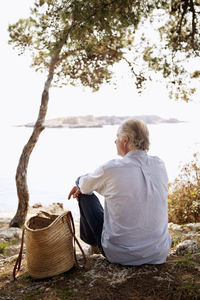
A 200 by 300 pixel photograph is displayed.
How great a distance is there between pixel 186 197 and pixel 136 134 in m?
2.87

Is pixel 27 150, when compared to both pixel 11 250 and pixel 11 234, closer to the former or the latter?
pixel 11 234

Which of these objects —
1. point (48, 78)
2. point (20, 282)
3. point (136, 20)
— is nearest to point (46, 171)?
point (48, 78)

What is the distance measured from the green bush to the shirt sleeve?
271cm

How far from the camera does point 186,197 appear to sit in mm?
4676

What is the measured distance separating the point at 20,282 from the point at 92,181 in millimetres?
921

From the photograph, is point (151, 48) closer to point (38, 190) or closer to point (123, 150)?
point (123, 150)

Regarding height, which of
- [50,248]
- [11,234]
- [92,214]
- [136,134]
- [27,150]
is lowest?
[11,234]

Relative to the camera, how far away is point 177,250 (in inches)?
108

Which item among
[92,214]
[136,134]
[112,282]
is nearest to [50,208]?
[92,214]

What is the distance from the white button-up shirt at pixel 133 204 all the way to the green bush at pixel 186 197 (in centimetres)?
248

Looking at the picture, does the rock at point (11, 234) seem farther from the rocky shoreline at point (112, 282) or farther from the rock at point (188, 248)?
the rock at point (188, 248)

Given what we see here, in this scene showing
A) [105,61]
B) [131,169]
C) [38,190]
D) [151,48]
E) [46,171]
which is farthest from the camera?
[46,171]

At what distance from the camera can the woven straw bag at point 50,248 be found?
2.12 meters

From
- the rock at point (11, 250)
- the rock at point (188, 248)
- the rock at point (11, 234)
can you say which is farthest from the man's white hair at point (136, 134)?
the rock at point (11, 234)
